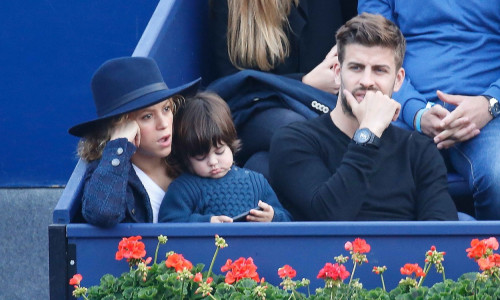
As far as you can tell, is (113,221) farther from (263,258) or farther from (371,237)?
(371,237)

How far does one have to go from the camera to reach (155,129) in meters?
3.29

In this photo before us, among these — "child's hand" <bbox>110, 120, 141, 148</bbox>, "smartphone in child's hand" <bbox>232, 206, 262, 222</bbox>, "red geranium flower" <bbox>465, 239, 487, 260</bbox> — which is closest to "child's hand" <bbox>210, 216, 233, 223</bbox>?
"smartphone in child's hand" <bbox>232, 206, 262, 222</bbox>

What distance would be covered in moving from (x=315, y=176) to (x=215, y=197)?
1.07 ft

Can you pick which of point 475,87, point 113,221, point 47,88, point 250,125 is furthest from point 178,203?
point 47,88

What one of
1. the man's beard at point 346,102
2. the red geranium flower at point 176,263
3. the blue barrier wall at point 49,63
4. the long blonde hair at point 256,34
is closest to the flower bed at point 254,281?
the red geranium flower at point 176,263

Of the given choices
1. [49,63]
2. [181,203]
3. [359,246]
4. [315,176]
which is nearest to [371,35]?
[315,176]

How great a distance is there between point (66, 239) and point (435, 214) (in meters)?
1.15

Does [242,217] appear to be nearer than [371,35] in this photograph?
Yes

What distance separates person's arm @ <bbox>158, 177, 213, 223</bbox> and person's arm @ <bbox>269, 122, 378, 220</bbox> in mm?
297

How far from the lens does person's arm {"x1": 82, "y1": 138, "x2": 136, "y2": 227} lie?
9.64 feet

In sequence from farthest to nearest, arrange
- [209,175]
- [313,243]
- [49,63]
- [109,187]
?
[49,63], [209,175], [109,187], [313,243]

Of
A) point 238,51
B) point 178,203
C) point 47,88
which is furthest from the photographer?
point 47,88

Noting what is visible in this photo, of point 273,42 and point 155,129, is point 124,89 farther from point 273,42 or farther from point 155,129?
point 273,42

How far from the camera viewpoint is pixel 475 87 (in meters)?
4.01
